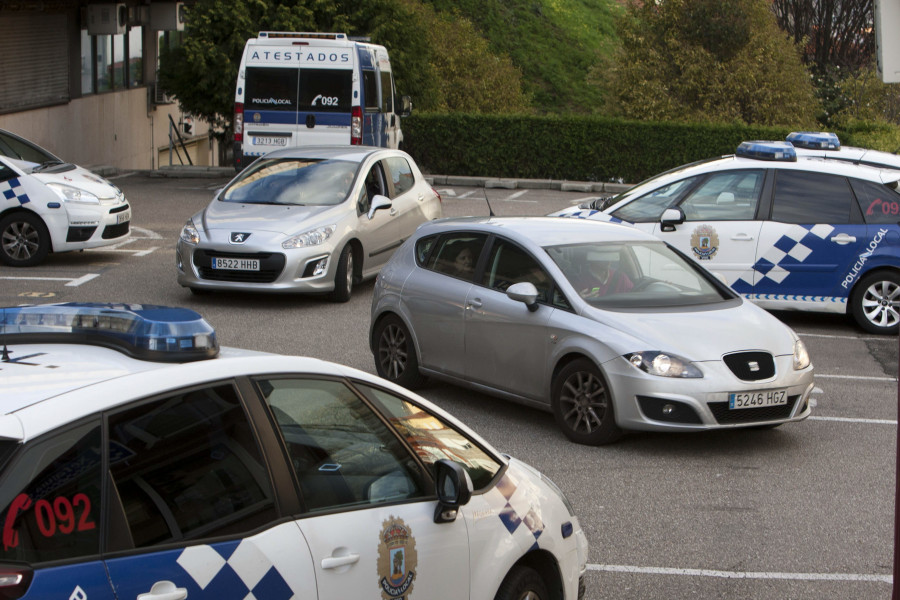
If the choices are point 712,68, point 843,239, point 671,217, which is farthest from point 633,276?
point 712,68

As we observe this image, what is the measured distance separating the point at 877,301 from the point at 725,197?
1857 mm

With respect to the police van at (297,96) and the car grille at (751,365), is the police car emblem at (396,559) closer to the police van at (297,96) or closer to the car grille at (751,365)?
the car grille at (751,365)

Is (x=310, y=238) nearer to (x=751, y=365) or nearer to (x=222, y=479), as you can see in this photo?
(x=751, y=365)

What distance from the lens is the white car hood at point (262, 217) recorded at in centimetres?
1215

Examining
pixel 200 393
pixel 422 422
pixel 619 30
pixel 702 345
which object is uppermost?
pixel 619 30

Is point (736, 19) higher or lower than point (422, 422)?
higher

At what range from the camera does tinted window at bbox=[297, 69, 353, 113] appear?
2005 centimetres

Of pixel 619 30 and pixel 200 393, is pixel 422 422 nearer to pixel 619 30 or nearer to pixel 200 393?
pixel 200 393

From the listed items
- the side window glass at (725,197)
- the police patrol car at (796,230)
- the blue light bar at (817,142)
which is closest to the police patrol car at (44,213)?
the police patrol car at (796,230)

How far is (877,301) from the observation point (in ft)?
38.7

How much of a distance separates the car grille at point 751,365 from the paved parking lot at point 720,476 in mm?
266

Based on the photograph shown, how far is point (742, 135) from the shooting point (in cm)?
2572

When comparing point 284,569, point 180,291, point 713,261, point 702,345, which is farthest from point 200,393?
point 180,291

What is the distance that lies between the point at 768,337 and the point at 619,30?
2611 cm
